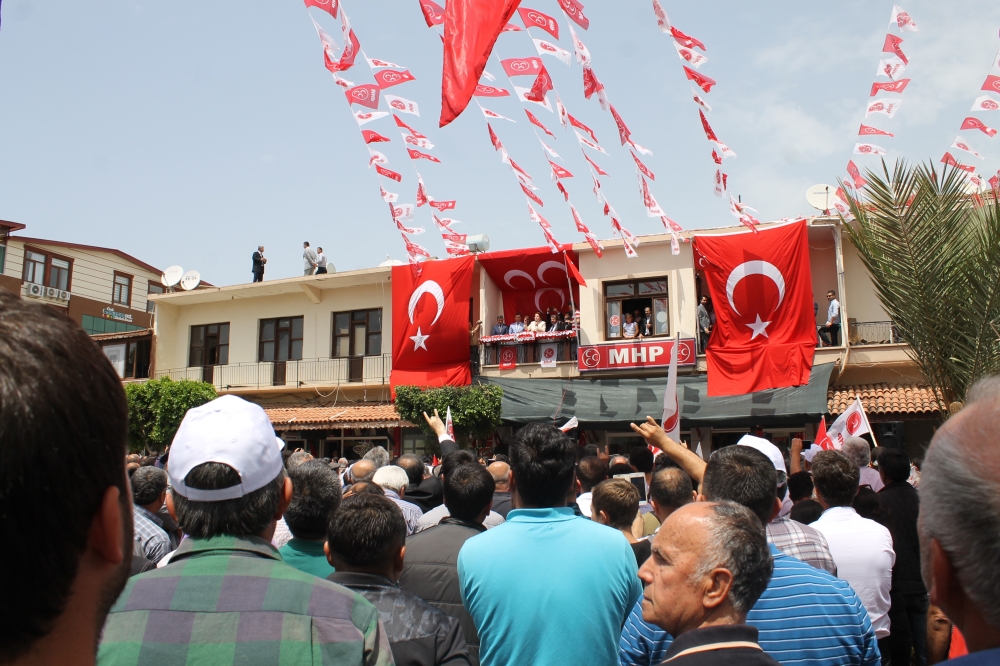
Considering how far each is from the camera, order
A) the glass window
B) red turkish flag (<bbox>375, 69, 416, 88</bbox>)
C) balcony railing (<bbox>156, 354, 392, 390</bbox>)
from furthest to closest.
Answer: the glass window < balcony railing (<bbox>156, 354, 392, 390</bbox>) < red turkish flag (<bbox>375, 69, 416, 88</bbox>)

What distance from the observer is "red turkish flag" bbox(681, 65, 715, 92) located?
9.70 meters

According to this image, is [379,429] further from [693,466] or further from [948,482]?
[948,482]

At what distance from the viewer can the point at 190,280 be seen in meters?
27.2

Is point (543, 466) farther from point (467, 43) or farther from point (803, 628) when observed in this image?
point (467, 43)

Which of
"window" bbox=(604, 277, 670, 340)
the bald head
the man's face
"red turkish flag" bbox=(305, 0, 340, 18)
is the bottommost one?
the bald head

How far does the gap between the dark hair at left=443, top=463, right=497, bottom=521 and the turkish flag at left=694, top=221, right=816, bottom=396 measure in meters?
14.6

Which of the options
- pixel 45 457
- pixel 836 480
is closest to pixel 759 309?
pixel 836 480

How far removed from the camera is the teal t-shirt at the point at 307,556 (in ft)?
10.4

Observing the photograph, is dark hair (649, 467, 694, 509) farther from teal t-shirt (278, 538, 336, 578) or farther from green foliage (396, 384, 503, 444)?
green foliage (396, 384, 503, 444)

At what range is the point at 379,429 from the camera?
23.4m

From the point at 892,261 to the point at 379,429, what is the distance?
58.2 ft

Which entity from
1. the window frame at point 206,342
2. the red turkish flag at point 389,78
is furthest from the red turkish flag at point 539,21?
the window frame at point 206,342

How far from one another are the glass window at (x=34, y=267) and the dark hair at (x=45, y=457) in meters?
34.4

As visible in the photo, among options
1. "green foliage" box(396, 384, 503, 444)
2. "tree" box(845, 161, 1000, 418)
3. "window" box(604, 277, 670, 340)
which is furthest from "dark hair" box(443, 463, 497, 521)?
"window" box(604, 277, 670, 340)
